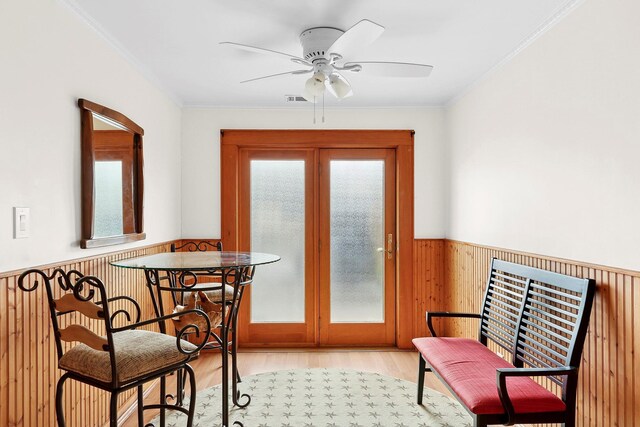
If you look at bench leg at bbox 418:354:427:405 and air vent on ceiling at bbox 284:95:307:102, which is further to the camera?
air vent on ceiling at bbox 284:95:307:102

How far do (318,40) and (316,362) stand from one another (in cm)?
280

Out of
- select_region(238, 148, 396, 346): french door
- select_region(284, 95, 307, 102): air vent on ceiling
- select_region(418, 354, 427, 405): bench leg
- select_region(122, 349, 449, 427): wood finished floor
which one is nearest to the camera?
select_region(418, 354, 427, 405): bench leg

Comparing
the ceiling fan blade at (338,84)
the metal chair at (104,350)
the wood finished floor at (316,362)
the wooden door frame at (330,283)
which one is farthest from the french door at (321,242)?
the metal chair at (104,350)

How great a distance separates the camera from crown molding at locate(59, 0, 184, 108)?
2298mm

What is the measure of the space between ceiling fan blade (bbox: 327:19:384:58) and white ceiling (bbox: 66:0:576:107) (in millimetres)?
149

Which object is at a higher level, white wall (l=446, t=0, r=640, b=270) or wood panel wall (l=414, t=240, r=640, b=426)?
white wall (l=446, t=0, r=640, b=270)

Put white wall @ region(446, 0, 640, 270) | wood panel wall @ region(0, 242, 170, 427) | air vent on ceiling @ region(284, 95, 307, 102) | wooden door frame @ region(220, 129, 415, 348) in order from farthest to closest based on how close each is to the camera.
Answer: wooden door frame @ region(220, 129, 415, 348) < air vent on ceiling @ region(284, 95, 307, 102) < white wall @ region(446, 0, 640, 270) < wood panel wall @ region(0, 242, 170, 427)

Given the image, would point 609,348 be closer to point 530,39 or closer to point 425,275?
point 530,39

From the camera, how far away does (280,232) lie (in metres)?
4.41

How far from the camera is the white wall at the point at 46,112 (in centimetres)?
180

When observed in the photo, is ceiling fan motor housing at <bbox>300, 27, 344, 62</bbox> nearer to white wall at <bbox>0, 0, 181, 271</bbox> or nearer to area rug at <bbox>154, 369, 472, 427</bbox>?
white wall at <bbox>0, 0, 181, 271</bbox>

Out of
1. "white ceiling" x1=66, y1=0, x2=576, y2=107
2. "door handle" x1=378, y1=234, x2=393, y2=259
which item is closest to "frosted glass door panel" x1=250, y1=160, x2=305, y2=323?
"door handle" x1=378, y1=234, x2=393, y2=259

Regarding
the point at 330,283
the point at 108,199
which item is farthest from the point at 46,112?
the point at 330,283

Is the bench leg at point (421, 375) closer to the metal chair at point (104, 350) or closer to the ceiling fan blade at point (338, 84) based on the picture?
the metal chair at point (104, 350)
